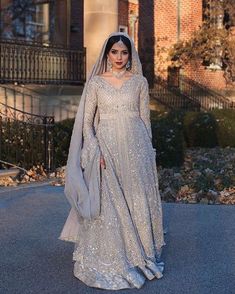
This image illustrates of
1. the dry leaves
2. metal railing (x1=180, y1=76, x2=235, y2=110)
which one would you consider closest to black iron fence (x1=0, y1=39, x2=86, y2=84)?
the dry leaves

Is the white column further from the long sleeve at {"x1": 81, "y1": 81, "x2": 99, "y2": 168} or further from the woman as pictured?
the long sleeve at {"x1": 81, "y1": 81, "x2": 99, "y2": 168}

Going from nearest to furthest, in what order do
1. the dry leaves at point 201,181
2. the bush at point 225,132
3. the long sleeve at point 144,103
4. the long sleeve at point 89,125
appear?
the long sleeve at point 89,125 < the long sleeve at point 144,103 < the dry leaves at point 201,181 < the bush at point 225,132

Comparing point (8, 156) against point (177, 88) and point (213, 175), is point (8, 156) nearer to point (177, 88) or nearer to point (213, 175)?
point (213, 175)

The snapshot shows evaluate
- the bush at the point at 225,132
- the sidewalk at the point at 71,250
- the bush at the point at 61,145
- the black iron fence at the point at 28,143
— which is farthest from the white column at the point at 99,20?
the sidewalk at the point at 71,250

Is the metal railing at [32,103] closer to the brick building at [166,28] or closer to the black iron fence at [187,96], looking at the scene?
the black iron fence at [187,96]

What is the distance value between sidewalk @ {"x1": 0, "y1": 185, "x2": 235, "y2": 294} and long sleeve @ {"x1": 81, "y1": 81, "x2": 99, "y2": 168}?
1010mm

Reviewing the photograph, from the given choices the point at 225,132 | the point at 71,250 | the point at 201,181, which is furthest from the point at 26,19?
the point at 71,250

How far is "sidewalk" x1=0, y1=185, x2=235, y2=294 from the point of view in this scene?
4.63 m

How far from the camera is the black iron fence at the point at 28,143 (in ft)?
34.6

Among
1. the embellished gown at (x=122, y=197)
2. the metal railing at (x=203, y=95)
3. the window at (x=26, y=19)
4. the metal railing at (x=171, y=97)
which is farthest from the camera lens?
the metal railing at (x=203, y=95)

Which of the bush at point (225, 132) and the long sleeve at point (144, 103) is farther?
the bush at point (225, 132)

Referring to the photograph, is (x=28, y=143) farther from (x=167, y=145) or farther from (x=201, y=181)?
(x=201, y=181)

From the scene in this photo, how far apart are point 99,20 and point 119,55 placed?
965 cm

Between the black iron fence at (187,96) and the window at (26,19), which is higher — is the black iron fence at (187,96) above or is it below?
below
